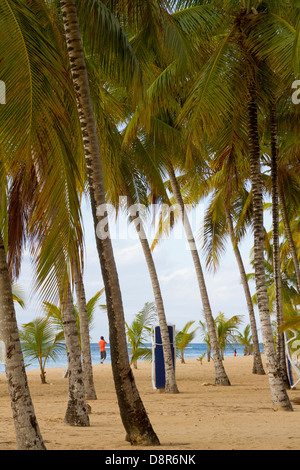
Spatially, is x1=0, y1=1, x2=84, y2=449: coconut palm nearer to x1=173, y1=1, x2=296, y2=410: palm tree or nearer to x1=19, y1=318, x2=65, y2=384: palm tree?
x1=173, y1=1, x2=296, y2=410: palm tree

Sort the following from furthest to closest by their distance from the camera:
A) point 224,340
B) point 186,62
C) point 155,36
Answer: point 224,340 → point 186,62 → point 155,36

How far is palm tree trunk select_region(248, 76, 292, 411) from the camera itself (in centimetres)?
948

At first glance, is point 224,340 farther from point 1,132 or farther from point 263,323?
point 1,132

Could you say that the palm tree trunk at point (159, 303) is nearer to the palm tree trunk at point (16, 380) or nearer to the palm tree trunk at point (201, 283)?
the palm tree trunk at point (201, 283)

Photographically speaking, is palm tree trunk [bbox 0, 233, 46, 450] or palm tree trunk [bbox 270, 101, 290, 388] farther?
palm tree trunk [bbox 270, 101, 290, 388]

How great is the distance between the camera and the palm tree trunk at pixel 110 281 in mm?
6129

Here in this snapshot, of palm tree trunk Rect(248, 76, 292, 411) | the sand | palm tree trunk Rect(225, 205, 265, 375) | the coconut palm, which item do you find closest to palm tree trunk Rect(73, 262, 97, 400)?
the sand

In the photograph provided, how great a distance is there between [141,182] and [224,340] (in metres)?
11.9

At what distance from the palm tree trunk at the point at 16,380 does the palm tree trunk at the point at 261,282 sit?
5.12m

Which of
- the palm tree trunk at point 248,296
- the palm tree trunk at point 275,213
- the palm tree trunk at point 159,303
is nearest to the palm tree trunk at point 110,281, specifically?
the palm tree trunk at point 275,213

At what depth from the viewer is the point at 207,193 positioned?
2041cm

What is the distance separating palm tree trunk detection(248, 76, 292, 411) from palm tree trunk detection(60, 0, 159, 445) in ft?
12.6

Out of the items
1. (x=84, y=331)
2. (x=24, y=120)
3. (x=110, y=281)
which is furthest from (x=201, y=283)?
(x=24, y=120)
